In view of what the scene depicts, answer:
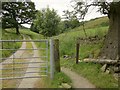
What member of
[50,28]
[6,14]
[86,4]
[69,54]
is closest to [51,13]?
[50,28]

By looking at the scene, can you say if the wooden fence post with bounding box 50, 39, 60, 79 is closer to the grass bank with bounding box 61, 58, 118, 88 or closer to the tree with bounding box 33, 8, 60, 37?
the grass bank with bounding box 61, 58, 118, 88

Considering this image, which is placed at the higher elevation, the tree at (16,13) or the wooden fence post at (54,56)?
the tree at (16,13)

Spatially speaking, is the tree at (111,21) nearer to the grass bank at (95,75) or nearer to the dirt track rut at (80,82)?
the grass bank at (95,75)

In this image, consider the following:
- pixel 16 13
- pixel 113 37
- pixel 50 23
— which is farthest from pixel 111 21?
pixel 16 13

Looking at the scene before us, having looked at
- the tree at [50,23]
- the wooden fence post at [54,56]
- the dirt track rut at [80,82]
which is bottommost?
the dirt track rut at [80,82]

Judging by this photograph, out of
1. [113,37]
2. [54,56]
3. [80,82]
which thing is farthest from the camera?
[113,37]

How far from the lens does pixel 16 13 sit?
118ft

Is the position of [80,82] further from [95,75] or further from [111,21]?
[111,21]

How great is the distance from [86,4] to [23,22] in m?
29.5

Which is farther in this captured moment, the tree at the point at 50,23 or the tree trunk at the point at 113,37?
the tree at the point at 50,23

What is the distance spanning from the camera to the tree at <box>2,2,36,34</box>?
3282 cm

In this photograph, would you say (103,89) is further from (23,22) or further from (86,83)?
(23,22)

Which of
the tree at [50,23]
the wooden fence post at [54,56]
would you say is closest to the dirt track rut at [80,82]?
the wooden fence post at [54,56]

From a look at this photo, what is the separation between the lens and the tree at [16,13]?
3282cm
